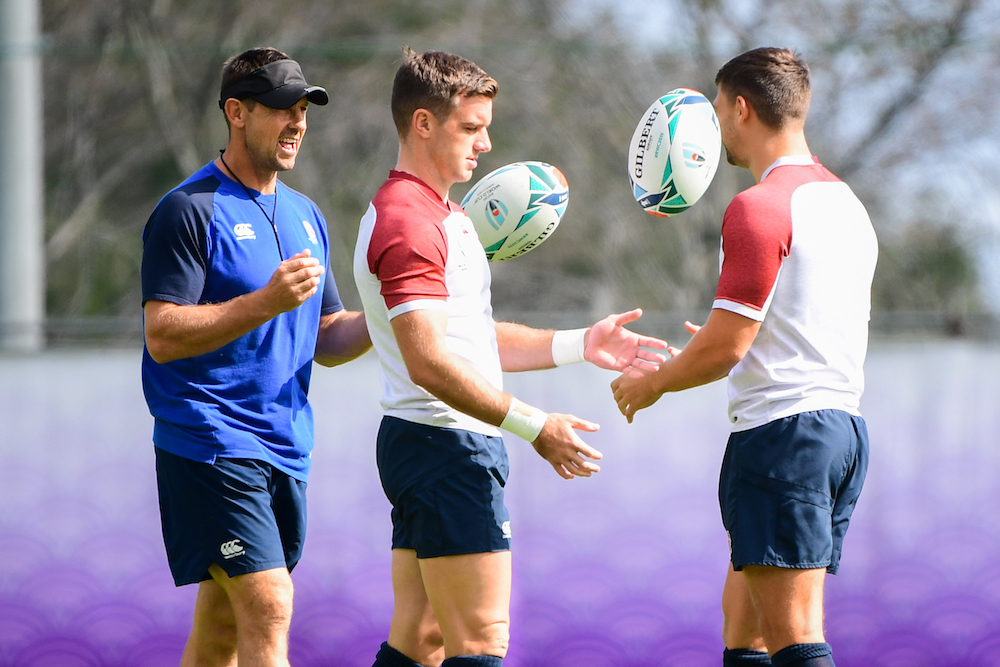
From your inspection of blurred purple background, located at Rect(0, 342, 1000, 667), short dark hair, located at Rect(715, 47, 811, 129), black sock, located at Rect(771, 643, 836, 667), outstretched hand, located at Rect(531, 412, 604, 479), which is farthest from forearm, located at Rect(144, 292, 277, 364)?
blurred purple background, located at Rect(0, 342, 1000, 667)

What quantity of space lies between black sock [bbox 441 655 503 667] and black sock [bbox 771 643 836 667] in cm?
76

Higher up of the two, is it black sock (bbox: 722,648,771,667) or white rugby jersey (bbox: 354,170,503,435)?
white rugby jersey (bbox: 354,170,503,435)

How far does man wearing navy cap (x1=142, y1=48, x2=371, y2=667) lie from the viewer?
283cm

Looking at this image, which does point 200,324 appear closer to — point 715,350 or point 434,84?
point 434,84

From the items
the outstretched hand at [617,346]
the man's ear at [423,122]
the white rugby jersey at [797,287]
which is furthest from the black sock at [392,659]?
the man's ear at [423,122]

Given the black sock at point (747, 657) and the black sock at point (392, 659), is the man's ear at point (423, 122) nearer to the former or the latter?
the black sock at point (392, 659)

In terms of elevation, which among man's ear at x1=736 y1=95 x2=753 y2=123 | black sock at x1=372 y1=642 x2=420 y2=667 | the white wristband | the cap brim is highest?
the cap brim

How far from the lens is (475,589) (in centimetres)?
279

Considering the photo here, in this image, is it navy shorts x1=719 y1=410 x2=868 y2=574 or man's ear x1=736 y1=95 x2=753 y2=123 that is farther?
man's ear x1=736 y1=95 x2=753 y2=123

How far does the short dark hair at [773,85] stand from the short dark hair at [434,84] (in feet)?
2.38

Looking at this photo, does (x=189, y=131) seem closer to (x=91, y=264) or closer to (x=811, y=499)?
(x=91, y=264)

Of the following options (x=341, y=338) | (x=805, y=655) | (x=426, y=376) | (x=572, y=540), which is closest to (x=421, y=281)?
(x=426, y=376)

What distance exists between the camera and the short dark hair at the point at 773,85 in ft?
9.77

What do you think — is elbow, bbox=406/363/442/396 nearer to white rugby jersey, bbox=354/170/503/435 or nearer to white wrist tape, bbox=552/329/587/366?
white rugby jersey, bbox=354/170/503/435
